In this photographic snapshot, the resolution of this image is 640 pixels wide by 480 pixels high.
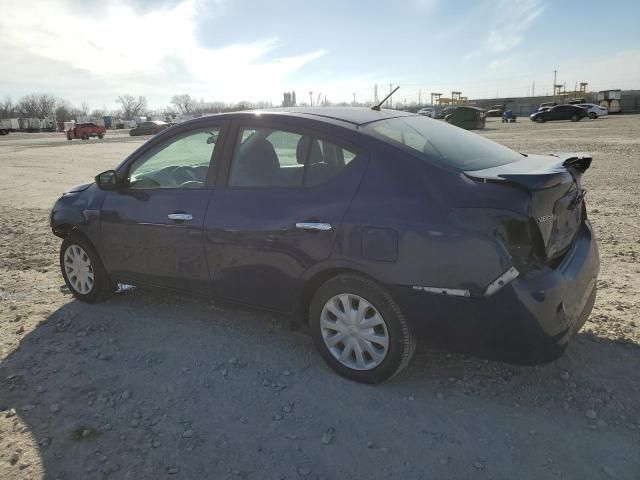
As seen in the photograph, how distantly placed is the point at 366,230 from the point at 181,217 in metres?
1.57

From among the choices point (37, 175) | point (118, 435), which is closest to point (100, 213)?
point (118, 435)

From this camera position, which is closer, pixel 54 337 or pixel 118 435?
pixel 118 435

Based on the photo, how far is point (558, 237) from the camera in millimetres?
2895

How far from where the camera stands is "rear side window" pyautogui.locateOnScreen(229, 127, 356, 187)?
3.20 meters

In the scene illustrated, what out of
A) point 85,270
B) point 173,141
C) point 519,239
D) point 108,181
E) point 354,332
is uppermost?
point 173,141

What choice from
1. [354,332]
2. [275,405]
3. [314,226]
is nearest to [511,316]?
[354,332]

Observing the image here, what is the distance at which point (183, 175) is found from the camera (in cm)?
399

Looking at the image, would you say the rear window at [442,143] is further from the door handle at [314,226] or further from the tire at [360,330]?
the tire at [360,330]

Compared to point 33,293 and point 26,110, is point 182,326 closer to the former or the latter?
point 33,293

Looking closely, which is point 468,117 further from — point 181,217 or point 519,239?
point 519,239

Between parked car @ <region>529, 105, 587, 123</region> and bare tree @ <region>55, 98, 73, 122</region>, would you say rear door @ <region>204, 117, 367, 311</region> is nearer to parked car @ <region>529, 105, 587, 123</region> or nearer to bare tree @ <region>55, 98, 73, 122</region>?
parked car @ <region>529, 105, 587, 123</region>

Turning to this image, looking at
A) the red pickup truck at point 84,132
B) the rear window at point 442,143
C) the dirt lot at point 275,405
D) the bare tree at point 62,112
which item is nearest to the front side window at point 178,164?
the dirt lot at point 275,405

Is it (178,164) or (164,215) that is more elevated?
(178,164)

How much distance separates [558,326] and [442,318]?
614 millimetres
